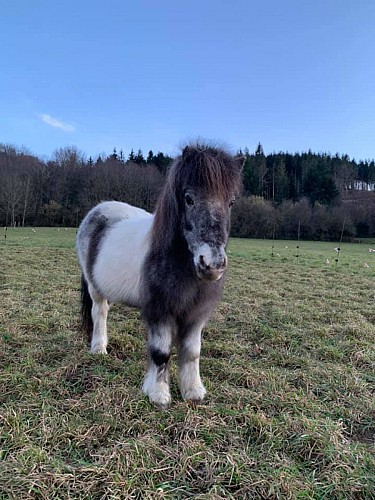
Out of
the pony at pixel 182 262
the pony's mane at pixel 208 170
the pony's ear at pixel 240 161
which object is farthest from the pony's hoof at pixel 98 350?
the pony's ear at pixel 240 161

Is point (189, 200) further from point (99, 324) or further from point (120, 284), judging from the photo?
point (99, 324)

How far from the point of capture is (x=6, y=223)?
1480 inches

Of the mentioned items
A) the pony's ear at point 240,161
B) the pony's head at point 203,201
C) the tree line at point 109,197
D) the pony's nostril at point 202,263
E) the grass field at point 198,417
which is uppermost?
the tree line at point 109,197

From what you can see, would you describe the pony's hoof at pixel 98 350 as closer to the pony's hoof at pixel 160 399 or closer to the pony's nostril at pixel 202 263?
the pony's hoof at pixel 160 399

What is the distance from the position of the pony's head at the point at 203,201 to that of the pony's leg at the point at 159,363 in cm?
78

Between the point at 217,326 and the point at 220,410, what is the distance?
2502mm

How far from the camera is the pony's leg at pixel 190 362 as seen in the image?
302 centimetres

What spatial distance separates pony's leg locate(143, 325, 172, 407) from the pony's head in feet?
2.57

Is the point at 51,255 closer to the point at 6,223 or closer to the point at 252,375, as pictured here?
the point at 252,375

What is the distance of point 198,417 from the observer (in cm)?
259

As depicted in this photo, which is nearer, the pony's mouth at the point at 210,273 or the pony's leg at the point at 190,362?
the pony's mouth at the point at 210,273

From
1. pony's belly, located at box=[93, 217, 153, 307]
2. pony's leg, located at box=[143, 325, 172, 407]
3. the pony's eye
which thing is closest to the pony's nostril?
the pony's eye

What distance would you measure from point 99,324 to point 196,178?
239cm

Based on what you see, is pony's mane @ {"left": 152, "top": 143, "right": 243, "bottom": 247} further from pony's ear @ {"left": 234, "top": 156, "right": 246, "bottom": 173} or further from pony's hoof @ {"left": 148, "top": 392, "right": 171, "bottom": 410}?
pony's hoof @ {"left": 148, "top": 392, "right": 171, "bottom": 410}
